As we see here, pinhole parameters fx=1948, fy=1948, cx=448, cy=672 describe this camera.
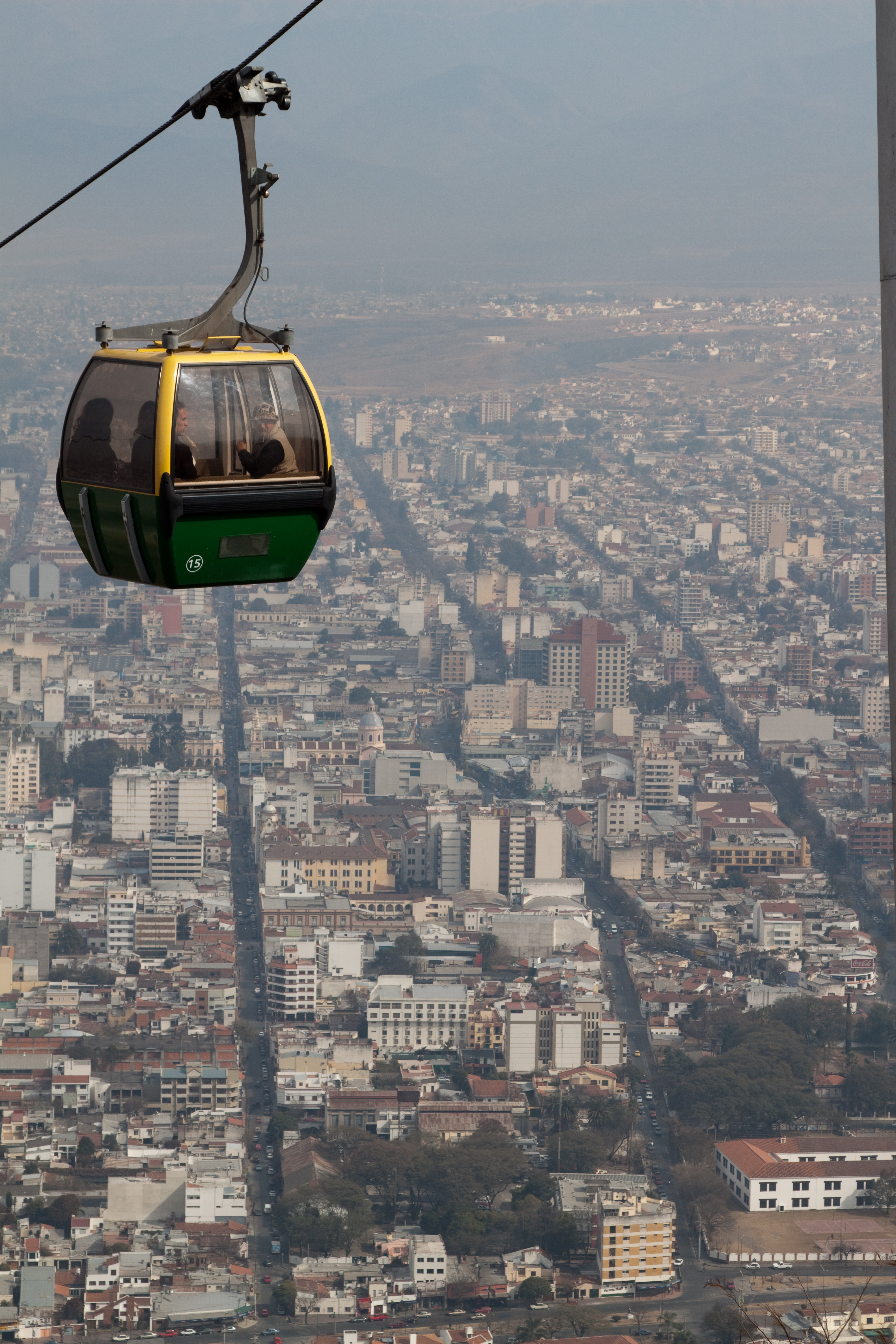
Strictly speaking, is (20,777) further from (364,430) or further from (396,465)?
(364,430)

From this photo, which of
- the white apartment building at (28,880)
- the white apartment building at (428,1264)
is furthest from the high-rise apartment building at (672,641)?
the white apartment building at (428,1264)

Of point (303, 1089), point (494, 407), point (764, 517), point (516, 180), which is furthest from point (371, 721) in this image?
point (516, 180)

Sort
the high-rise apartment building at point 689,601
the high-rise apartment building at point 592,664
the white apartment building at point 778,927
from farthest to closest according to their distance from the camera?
1. the high-rise apartment building at point 689,601
2. the high-rise apartment building at point 592,664
3. the white apartment building at point 778,927

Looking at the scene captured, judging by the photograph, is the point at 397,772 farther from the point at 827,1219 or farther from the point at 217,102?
the point at 217,102

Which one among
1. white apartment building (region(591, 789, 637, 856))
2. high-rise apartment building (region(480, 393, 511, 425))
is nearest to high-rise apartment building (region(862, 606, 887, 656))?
white apartment building (region(591, 789, 637, 856))

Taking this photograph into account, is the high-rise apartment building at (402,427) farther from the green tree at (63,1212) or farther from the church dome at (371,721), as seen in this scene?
the green tree at (63,1212)

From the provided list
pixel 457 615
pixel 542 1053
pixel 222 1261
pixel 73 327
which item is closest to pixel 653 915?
pixel 542 1053
